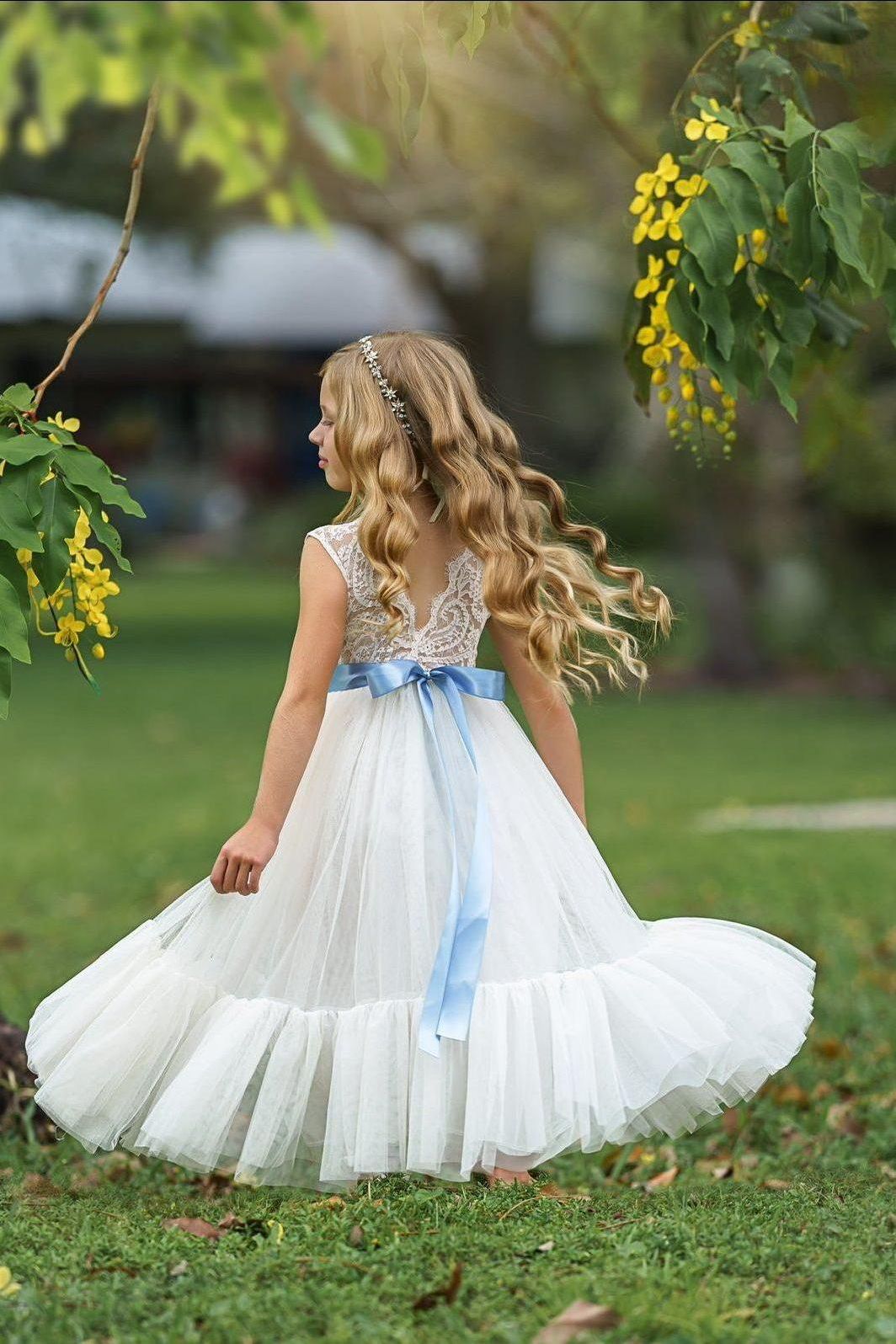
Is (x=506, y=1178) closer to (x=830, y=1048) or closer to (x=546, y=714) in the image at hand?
(x=546, y=714)

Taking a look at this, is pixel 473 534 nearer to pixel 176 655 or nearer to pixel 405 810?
pixel 405 810

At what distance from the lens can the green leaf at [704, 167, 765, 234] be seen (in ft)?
10.1

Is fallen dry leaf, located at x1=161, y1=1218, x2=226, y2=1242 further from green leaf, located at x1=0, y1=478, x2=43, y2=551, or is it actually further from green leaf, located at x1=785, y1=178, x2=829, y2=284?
green leaf, located at x1=785, y1=178, x2=829, y2=284

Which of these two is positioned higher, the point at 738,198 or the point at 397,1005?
the point at 738,198

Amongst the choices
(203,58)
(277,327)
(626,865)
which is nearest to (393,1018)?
(203,58)

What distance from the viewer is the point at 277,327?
2758 centimetres

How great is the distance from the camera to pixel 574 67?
413cm

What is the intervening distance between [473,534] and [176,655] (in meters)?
14.2

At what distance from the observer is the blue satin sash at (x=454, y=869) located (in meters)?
2.93

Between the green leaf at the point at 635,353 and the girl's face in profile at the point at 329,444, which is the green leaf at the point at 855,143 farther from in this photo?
the girl's face in profile at the point at 329,444

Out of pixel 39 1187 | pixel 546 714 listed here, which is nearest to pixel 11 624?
pixel 546 714

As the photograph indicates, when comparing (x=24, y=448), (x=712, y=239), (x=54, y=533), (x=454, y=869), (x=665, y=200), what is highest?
(x=665, y=200)

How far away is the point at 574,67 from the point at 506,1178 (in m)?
2.59

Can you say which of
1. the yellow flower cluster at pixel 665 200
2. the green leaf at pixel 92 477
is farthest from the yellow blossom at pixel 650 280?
the green leaf at pixel 92 477
